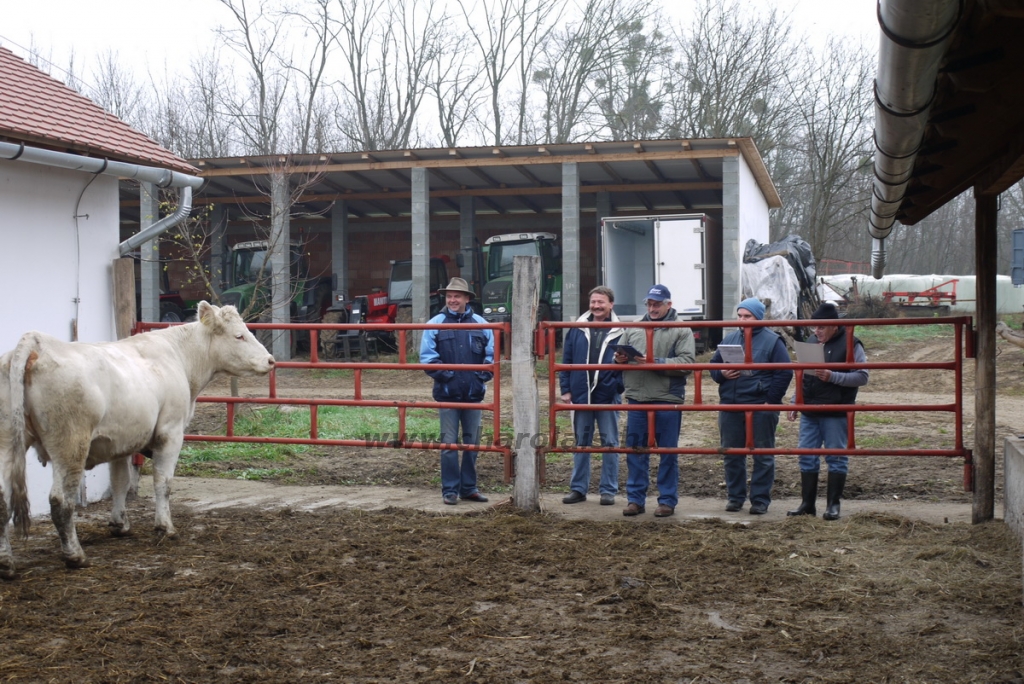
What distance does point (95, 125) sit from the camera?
7.79m

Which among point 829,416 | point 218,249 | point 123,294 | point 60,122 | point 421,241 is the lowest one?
point 829,416

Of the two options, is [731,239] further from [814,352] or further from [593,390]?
[814,352]

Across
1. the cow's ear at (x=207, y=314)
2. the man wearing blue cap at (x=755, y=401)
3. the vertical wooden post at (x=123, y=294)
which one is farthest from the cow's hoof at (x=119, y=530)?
the man wearing blue cap at (x=755, y=401)

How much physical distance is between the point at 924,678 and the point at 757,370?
3.27m

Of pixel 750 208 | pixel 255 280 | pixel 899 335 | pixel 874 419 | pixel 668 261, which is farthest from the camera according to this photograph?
pixel 255 280

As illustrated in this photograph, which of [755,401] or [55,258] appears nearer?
[755,401]

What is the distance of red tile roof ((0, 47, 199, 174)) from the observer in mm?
6668

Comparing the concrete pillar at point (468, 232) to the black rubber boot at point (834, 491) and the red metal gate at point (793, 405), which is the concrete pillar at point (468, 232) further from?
the black rubber boot at point (834, 491)

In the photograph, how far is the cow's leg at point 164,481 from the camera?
5754mm

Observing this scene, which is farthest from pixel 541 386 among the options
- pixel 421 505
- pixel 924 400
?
pixel 421 505

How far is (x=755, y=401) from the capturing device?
6574 mm

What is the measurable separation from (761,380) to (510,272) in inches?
559

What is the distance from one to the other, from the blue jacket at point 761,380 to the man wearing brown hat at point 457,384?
1644 mm

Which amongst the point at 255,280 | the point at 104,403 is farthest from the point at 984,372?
the point at 255,280
